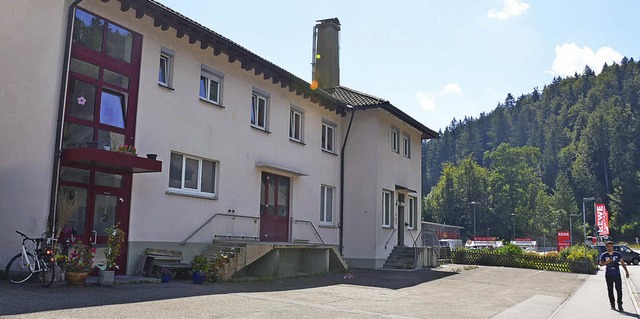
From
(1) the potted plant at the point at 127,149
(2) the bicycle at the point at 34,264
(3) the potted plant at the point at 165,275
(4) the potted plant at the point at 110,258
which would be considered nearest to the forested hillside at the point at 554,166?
(3) the potted plant at the point at 165,275

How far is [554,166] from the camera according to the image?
16050 centimetres

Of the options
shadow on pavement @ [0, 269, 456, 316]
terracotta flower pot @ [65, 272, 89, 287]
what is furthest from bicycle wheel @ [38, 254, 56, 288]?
terracotta flower pot @ [65, 272, 89, 287]

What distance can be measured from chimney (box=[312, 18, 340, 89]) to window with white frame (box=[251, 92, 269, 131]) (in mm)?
7236

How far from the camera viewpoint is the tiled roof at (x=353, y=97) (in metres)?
24.5

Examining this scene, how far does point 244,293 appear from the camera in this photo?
1262cm

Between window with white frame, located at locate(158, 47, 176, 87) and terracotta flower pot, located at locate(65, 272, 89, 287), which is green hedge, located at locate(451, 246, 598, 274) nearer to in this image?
window with white frame, located at locate(158, 47, 176, 87)

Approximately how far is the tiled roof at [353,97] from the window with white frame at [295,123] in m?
2.97

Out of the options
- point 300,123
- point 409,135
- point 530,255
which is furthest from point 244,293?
point 530,255

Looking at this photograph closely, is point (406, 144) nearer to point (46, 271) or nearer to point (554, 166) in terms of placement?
point (46, 271)

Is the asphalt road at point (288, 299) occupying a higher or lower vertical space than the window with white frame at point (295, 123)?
lower

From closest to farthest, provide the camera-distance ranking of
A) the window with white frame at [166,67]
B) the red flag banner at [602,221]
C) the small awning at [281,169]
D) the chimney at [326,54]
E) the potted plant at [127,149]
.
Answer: the potted plant at [127,149] → the window with white frame at [166,67] → the small awning at [281,169] → the chimney at [326,54] → the red flag banner at [602,221]

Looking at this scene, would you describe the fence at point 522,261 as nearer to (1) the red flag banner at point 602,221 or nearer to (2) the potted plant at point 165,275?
(1) the red flag banner at point 602,221

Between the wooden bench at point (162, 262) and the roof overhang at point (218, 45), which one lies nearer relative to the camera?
the wooden bench at point (162, 262)

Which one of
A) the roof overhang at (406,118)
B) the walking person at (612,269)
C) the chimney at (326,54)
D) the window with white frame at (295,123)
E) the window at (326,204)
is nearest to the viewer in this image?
the walking person at (612,269)
